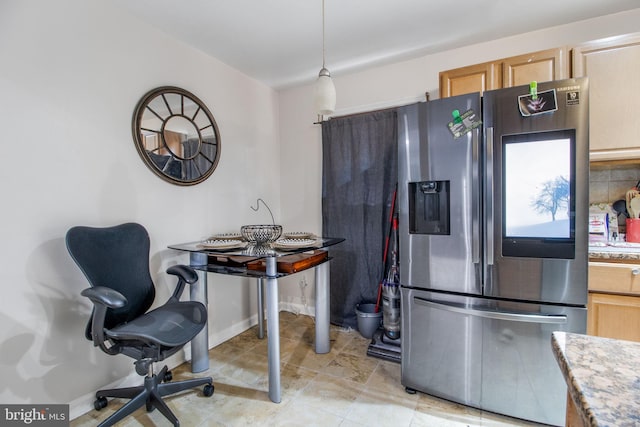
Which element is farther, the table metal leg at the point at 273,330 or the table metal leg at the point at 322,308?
the table metal leg at the point at 322,308

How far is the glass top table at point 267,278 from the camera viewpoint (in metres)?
1.77

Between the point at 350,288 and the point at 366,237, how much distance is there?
0.53 metres

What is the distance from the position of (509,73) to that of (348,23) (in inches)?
43.6

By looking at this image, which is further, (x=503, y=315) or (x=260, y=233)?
(x=260, y=233)

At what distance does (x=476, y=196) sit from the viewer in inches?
63.9

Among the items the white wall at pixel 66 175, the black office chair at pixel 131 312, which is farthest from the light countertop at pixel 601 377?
the white wall at pixel 66 175

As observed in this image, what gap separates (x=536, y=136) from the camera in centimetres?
153

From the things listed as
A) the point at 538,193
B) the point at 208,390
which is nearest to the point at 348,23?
the point at 538,193

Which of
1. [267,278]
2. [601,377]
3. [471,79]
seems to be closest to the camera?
[601,377]

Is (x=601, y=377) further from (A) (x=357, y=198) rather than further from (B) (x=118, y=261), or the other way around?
(A) (x=357, y=198)

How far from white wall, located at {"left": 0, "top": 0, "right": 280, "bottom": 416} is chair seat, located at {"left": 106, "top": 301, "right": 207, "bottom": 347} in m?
0.40

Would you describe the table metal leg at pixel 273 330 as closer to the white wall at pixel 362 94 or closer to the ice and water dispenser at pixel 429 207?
the ice and water dispenser at pixel 429 207

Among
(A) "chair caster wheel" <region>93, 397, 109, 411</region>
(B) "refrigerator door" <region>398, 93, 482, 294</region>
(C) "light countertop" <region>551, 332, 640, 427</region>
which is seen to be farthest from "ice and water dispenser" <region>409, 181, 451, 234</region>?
(A) "chair caster wheel" <region>93, 397, 109, 411</region>

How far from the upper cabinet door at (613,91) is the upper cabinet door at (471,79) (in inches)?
16.6
